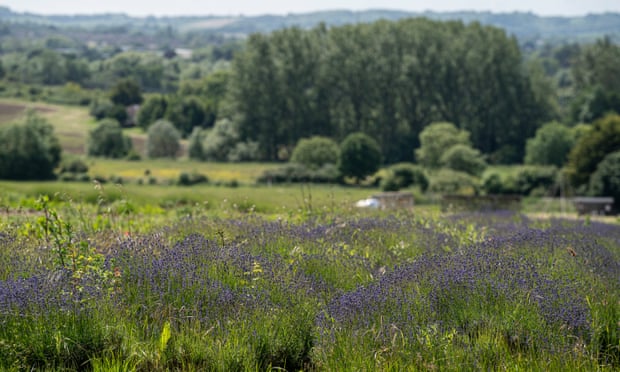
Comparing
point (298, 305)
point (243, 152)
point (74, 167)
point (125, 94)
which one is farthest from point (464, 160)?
point (125, 94)

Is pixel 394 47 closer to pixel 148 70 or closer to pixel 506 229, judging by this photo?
pixel 506 229

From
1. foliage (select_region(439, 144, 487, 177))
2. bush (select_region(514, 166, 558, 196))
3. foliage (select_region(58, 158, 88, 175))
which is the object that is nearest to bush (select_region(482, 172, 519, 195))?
bush (select_region(514, 166, 558, 196))

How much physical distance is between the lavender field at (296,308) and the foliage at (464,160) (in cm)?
6495

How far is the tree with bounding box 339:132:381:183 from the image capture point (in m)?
72.9

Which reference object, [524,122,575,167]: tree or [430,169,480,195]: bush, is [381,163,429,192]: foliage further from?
[524,122,575,167]: tree

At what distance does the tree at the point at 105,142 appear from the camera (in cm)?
9125

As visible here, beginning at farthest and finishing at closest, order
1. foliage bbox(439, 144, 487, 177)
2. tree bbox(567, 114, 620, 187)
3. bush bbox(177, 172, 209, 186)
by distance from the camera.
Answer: foliage bbox(439, 144, 487, 177) < bush bbox(177, 172, 209, 186) < tree bbox(567, 114, 620, 187)

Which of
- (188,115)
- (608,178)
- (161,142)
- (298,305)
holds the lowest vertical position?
(161,142)

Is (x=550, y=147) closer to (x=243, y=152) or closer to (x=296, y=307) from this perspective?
(x=243, y=152)

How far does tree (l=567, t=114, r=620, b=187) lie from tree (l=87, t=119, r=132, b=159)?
54869mm

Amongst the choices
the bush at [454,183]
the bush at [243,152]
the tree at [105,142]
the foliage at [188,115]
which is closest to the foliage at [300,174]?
the bush at [454,183]

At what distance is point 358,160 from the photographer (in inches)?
2872

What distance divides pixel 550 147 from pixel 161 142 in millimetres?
45999

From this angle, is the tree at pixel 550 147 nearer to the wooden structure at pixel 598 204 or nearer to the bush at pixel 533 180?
the bush at pixel 533 180
